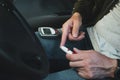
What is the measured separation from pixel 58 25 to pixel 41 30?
0.16 meters

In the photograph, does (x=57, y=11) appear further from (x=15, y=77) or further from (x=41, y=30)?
(x=15, y=77)

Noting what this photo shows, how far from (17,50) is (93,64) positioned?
34 centimetres

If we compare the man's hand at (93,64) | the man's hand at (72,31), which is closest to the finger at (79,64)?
the man's hand at (93,64)

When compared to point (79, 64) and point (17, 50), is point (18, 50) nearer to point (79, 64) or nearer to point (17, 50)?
point (17, 50)

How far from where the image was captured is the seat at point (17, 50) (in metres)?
0.92

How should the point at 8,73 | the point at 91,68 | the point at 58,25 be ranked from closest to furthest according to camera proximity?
the point at 8,73, the point at 91,68, the point at 58,25

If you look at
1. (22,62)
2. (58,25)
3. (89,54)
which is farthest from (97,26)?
(22,62)

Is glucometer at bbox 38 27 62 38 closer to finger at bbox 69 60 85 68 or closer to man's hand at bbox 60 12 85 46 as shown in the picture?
man's hand at bbox 60 12 85 46

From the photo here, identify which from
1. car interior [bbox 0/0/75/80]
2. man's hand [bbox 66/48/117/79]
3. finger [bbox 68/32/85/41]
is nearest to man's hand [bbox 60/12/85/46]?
finger [bbox 68/32/85/41]

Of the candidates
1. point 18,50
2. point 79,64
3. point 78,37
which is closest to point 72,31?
point 78,37

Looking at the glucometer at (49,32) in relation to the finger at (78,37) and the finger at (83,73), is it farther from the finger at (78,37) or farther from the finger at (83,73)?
the finger at (83,73)

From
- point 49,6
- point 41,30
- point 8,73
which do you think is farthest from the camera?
point 49,6

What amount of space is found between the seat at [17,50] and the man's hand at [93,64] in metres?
0.18

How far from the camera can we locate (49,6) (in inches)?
65.9
